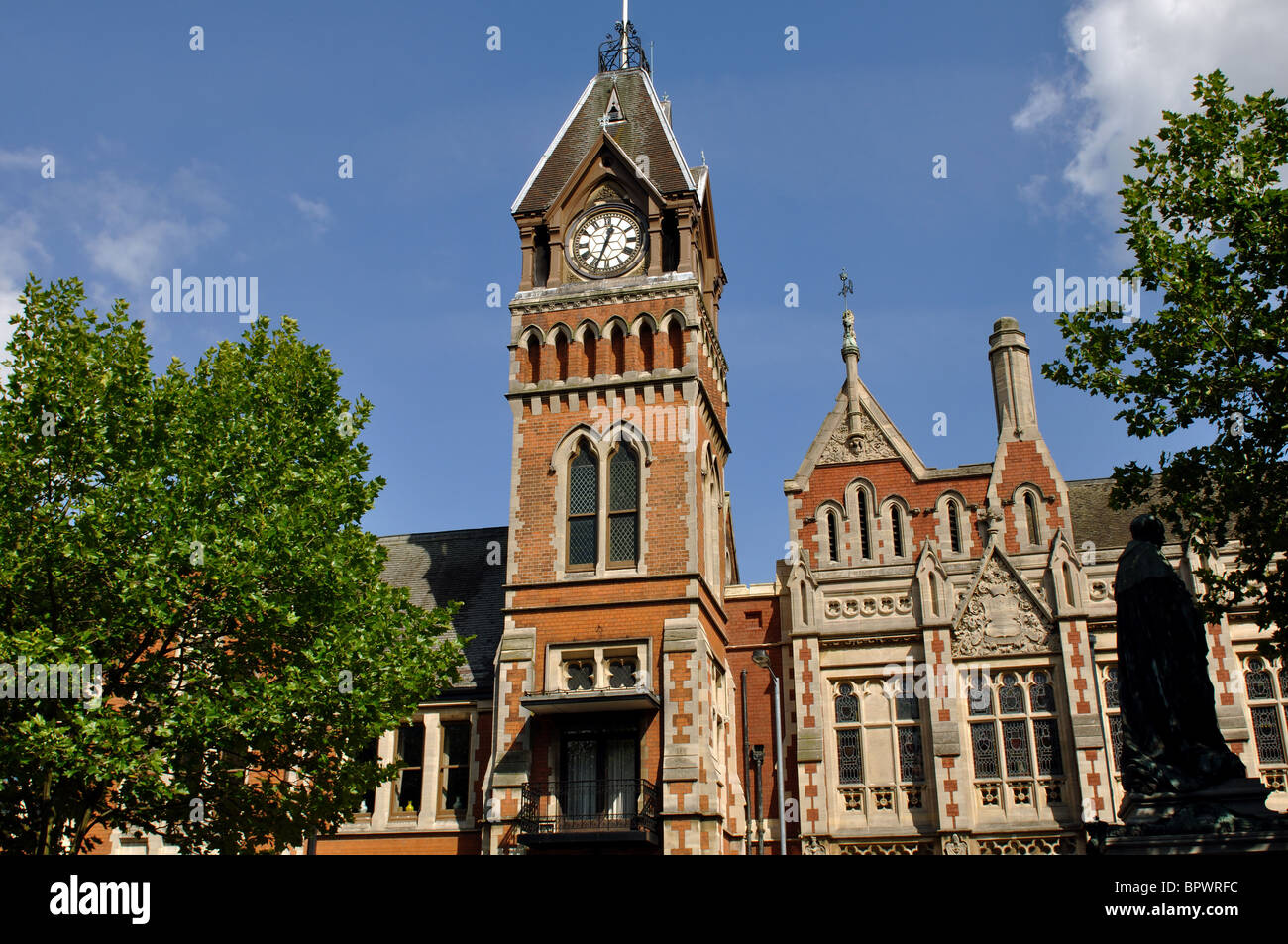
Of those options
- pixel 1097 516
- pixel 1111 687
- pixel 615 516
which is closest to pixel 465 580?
pixel 615 516

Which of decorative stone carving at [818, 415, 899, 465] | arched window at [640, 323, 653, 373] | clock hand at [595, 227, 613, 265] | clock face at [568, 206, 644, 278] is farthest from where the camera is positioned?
decorative stone carving at [818, 415, 899, 465]

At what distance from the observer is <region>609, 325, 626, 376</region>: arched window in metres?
28.8

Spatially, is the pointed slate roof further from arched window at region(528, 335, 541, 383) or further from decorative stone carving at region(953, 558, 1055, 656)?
arched window at region(528, 335, 541, 383)

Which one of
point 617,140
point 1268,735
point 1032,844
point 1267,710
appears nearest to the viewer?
point 1032,844

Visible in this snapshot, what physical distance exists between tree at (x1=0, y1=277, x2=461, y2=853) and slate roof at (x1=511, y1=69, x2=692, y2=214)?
42.0 feet

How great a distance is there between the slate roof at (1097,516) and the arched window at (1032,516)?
112 cm

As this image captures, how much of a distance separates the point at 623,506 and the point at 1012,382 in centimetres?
1129

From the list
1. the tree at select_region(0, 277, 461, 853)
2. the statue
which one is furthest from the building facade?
the statue

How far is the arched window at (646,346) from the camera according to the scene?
28562 millimetres

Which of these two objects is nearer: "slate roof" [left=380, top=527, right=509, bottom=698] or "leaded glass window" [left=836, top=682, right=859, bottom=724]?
"leaded glass window" [left=836, top=682, right=859, bottom=724]

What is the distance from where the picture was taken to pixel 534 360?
1152 inches

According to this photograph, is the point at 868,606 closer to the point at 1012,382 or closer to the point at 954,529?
the point at 954,529
